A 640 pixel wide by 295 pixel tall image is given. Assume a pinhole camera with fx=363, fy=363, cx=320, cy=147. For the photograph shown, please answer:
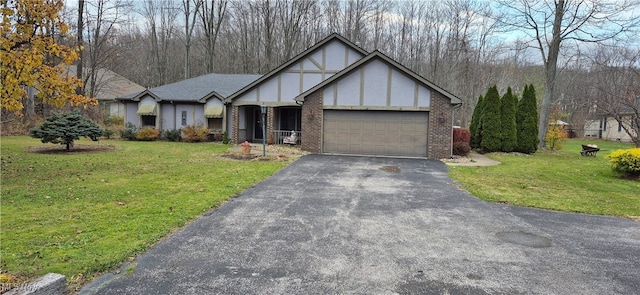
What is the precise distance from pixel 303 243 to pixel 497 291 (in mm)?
2474

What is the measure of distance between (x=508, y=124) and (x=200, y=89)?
18538 mm

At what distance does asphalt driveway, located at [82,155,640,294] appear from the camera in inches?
153

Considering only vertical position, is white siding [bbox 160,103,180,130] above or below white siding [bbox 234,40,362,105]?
below

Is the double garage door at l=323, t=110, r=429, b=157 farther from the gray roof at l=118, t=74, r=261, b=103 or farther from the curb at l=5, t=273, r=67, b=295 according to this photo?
the curb at l=5, t=273, r=67, b=295

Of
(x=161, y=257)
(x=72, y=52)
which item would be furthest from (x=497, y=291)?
(x=72, y=52)

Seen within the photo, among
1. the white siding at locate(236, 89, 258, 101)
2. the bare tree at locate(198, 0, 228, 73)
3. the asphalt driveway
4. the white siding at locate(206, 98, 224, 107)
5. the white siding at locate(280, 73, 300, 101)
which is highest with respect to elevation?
the bare tree at locate(198, 0, 228, 73)

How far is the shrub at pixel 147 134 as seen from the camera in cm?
2153

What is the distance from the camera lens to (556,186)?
1023cm

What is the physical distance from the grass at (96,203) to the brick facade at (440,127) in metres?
6.81

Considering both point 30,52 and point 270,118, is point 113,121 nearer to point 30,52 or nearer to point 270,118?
point 270,118

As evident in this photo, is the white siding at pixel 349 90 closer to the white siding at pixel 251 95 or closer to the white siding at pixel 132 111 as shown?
the white siding at pixel 251 95

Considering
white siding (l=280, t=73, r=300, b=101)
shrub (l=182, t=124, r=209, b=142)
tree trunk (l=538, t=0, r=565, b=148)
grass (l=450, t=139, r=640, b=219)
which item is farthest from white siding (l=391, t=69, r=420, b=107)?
shrub (l=182, t=124, r=209, b=142)

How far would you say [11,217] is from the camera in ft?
19.0

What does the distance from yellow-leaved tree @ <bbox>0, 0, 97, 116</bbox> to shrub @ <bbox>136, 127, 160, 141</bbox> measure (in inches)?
505
